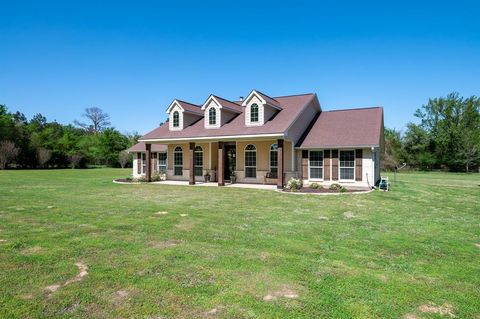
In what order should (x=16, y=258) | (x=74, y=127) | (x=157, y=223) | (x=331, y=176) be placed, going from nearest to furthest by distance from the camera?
(x=16, y=258) → (x=157, y=223) → (x=331, y=176) → (x=74, y=127)

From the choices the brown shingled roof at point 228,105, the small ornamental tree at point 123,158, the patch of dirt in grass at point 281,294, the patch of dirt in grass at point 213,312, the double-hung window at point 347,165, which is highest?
the brown shingled roof at point 228,105

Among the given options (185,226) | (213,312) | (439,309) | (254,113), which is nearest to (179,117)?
(254,113)

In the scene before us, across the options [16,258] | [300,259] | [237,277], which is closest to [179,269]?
[237,277]

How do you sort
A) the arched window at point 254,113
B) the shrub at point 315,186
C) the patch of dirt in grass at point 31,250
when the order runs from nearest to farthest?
1. the patch of dirt in grass at point 31,250
2. the shrub at point 315,186
3. the arched window at point 254,113

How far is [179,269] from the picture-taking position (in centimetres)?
460

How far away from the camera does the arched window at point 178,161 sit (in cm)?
2312

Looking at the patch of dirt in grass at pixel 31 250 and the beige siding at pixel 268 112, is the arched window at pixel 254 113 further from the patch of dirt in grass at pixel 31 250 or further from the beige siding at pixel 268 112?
the patch of dirt in grass at pixel 31 250

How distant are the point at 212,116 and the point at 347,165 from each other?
31.7ft

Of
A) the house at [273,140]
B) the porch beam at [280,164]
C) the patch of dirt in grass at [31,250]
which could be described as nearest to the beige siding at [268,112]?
the house at [273,140]

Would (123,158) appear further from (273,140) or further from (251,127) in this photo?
(273,140)

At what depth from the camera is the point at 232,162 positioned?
2130 centimetres

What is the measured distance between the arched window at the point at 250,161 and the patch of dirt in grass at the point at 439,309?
16.5 m

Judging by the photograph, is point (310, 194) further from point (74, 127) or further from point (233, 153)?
point (74, 127)

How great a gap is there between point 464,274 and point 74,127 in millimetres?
84853
